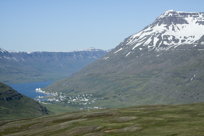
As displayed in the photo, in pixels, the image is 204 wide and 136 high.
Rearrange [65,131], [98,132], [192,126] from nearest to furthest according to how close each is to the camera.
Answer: [192,126] → [98,132] → [65,131]

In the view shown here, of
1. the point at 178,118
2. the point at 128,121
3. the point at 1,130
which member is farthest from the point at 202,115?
the point at 1,130

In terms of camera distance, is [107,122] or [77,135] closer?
[77,135]

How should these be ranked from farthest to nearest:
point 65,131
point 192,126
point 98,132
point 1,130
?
point 1,130, point 65,131, point 98,132, point 192,126

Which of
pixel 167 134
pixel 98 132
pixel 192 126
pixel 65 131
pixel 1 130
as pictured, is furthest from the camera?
pixel 1 130

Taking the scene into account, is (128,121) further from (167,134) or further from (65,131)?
(167,134)

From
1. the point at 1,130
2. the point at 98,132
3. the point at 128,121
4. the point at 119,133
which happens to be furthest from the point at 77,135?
the point at 1,130

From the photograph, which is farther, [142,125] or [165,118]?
[165,118]

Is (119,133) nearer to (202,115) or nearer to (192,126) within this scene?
(192,126)

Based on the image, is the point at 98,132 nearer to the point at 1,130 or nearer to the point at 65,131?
the point at 65,131
